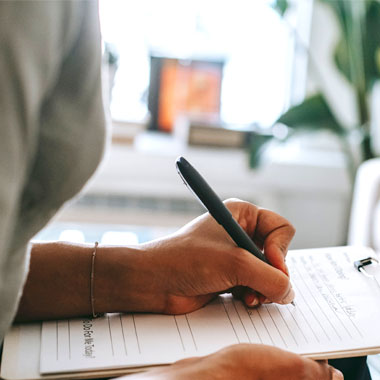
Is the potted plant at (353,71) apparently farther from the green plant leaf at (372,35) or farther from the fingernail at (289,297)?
the fingernail at (289,297)

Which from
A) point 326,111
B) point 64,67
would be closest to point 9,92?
point 64,67

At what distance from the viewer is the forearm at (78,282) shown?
1.71 ft

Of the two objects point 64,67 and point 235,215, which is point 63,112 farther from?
point 235,215

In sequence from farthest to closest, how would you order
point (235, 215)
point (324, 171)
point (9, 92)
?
point (324, 171) < point (235, 215) < point (9, 92)

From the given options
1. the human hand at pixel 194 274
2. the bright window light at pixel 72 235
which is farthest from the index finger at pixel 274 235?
the bright window light at pixel 72 235

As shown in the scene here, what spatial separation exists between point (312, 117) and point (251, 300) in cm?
131

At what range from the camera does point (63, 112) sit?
327 mm

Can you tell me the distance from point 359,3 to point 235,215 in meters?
1.40

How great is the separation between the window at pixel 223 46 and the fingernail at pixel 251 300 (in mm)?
1542

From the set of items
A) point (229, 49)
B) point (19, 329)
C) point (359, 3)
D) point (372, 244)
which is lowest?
point (372, 244)

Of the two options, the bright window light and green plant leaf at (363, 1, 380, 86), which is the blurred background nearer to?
green plant leaf at (363, 1, 380, 86)

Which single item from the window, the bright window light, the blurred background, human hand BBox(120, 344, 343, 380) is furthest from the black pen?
the window

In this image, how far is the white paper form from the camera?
465 mm

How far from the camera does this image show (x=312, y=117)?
5.78 feet
